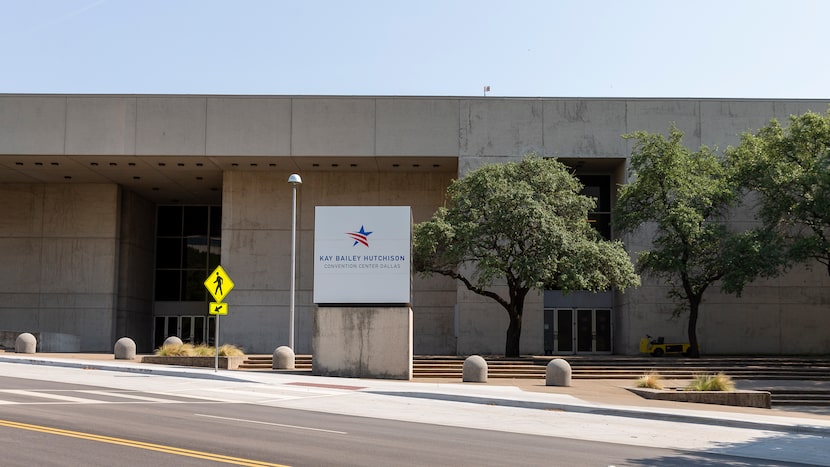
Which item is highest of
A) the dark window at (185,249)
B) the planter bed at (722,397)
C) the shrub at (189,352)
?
the dark window at (185,249)

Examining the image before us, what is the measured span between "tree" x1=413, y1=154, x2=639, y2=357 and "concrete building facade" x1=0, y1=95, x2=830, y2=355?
527 cm

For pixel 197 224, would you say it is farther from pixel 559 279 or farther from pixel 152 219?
pixel 559 279

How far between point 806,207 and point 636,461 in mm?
25484

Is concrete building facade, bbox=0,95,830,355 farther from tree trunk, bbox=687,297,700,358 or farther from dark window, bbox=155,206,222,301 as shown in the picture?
dark window, bbox=155,206,222,301

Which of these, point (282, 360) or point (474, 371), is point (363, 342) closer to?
point (474, 371)

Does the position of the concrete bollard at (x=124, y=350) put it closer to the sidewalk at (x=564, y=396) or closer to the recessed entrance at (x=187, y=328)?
the sidewalk at (x=564, y=396)

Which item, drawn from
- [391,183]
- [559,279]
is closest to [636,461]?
[559,279]

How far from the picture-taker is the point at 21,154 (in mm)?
39844

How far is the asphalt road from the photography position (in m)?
9.91

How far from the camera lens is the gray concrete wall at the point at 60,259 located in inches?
1777

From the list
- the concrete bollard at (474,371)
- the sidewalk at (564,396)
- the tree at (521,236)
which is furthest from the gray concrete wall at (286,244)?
the concrete bollard at (474,371)

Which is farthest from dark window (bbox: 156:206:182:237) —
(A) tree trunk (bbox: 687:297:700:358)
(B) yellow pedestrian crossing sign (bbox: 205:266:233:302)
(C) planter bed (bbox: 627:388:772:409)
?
(C) planter bed (bbox: 627:388:772:409)

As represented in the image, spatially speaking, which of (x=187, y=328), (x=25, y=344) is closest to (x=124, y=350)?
(x=25, y=344)

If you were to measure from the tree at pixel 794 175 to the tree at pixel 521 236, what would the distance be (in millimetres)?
6685
